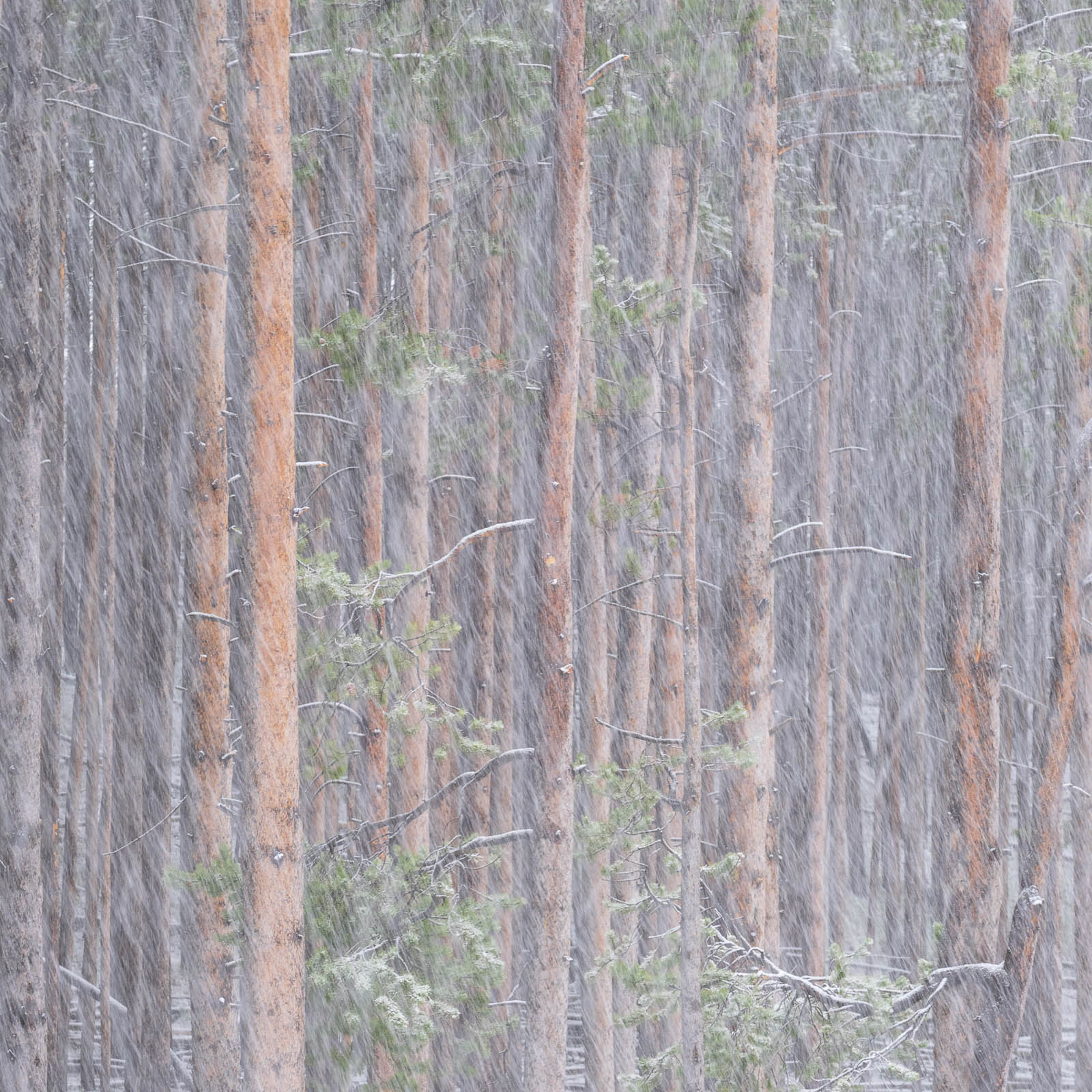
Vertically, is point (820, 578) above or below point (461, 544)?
below

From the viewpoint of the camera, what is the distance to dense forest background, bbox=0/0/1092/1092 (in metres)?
8.13

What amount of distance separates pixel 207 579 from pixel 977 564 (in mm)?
4935

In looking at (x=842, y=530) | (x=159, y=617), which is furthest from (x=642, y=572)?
(x=842, y=530)

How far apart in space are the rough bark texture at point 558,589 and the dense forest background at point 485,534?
3 centimetres

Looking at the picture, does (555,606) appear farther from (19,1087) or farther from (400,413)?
(19,1087)

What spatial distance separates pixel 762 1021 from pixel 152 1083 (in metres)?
5.20

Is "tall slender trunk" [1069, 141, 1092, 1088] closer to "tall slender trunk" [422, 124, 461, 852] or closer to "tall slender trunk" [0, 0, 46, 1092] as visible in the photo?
"tall slender trunk" [422, 124, 461, 852]

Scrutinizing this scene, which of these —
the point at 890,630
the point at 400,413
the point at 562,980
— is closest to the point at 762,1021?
the point at 562,980

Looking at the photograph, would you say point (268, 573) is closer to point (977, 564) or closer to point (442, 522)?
point (977, 564)

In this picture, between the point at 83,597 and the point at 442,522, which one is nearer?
the point at 442,522

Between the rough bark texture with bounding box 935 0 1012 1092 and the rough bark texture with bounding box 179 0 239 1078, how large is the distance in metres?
4.60

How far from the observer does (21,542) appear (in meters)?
9.05

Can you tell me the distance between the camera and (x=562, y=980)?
8.77m

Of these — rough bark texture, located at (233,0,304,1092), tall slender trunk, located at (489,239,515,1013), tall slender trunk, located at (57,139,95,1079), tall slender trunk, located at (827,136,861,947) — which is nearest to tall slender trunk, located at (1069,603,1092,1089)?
tall slender trunk, located at (827,136,861,947)
